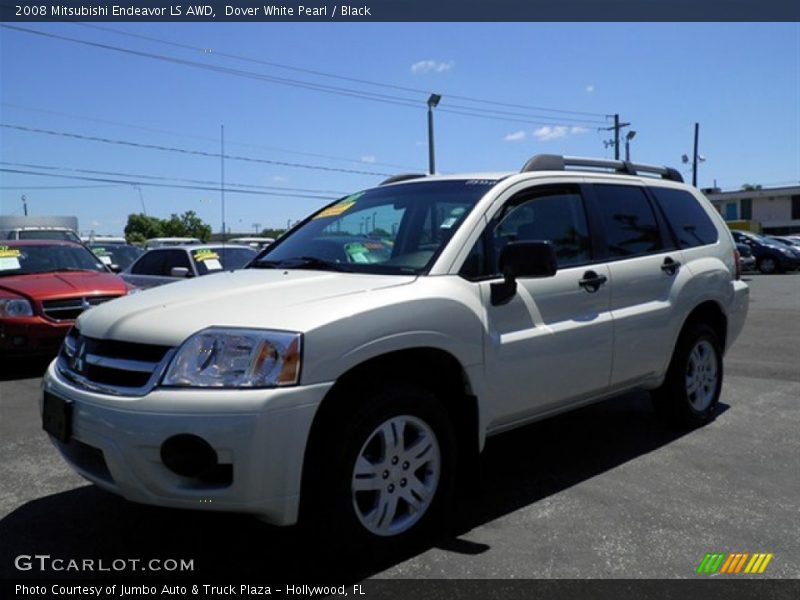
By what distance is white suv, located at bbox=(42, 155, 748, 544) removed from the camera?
2695 millimetres

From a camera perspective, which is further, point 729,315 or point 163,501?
point 729,315

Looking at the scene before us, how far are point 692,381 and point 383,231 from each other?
2.63m

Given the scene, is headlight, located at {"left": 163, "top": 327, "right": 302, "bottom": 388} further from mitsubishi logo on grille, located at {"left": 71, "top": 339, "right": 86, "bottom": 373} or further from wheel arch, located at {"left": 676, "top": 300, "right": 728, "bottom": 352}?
wheel arch, located at {"left": 676, "top": 300, "right": 728, "bottom": 352}

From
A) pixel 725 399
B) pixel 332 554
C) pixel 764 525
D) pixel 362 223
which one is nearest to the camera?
pixel 332 554

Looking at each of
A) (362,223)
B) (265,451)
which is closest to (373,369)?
(265,451)

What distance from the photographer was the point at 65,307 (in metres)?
7.51

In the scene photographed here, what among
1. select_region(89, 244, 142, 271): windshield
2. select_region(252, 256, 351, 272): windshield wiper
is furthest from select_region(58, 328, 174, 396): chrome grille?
select_region(89, 244, 142, 271): windshield

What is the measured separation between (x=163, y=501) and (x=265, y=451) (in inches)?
19.1

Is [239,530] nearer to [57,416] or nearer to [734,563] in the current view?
[57,416]

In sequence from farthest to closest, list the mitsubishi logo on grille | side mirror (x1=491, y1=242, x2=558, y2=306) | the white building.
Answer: the white building < side mirror (x1=491, y1=242, x2=558, y2=306) < the mitsubishi logo on grille

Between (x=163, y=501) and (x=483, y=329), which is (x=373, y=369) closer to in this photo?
(x=483, y=329)

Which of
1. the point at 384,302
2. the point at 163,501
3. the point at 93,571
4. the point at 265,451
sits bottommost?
the point at 93,571

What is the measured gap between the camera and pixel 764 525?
135 inches

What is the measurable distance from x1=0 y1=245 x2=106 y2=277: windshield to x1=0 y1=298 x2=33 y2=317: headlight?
36.1 inches
